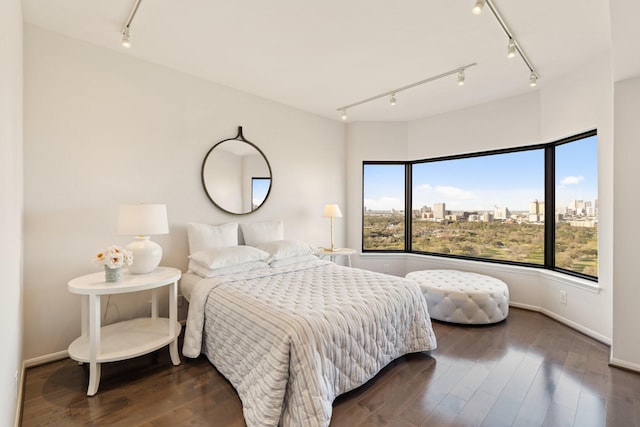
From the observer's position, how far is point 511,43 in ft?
7.97

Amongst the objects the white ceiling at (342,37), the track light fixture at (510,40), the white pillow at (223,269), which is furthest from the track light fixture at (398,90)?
the white pillow at (223,269)

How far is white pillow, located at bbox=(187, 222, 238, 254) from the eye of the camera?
10.0 ft

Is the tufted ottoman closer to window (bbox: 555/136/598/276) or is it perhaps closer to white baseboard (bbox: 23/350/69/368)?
window (bbox: 555/136/598/276)

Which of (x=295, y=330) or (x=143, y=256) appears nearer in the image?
(x=295, y=330)

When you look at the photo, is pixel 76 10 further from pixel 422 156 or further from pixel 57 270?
pixel 422 156

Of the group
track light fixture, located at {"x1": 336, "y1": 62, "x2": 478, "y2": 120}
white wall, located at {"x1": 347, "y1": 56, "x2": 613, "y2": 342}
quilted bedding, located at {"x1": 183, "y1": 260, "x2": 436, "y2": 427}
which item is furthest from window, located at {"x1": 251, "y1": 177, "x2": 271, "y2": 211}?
white wall, located at {"x1": 347, "y1": 56, "x2": 613, "y2": 342}

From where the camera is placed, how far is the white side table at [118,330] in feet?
6.73

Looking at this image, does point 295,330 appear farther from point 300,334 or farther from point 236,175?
point 236,175

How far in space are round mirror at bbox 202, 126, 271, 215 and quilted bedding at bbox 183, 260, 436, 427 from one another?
106cm

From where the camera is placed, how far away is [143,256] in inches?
95.5

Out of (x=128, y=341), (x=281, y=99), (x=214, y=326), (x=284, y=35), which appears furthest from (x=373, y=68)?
(x=128, y=341)

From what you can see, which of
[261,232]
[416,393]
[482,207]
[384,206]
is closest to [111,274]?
[261,232]

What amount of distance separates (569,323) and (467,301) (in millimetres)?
1098

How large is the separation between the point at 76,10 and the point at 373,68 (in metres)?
2.52
